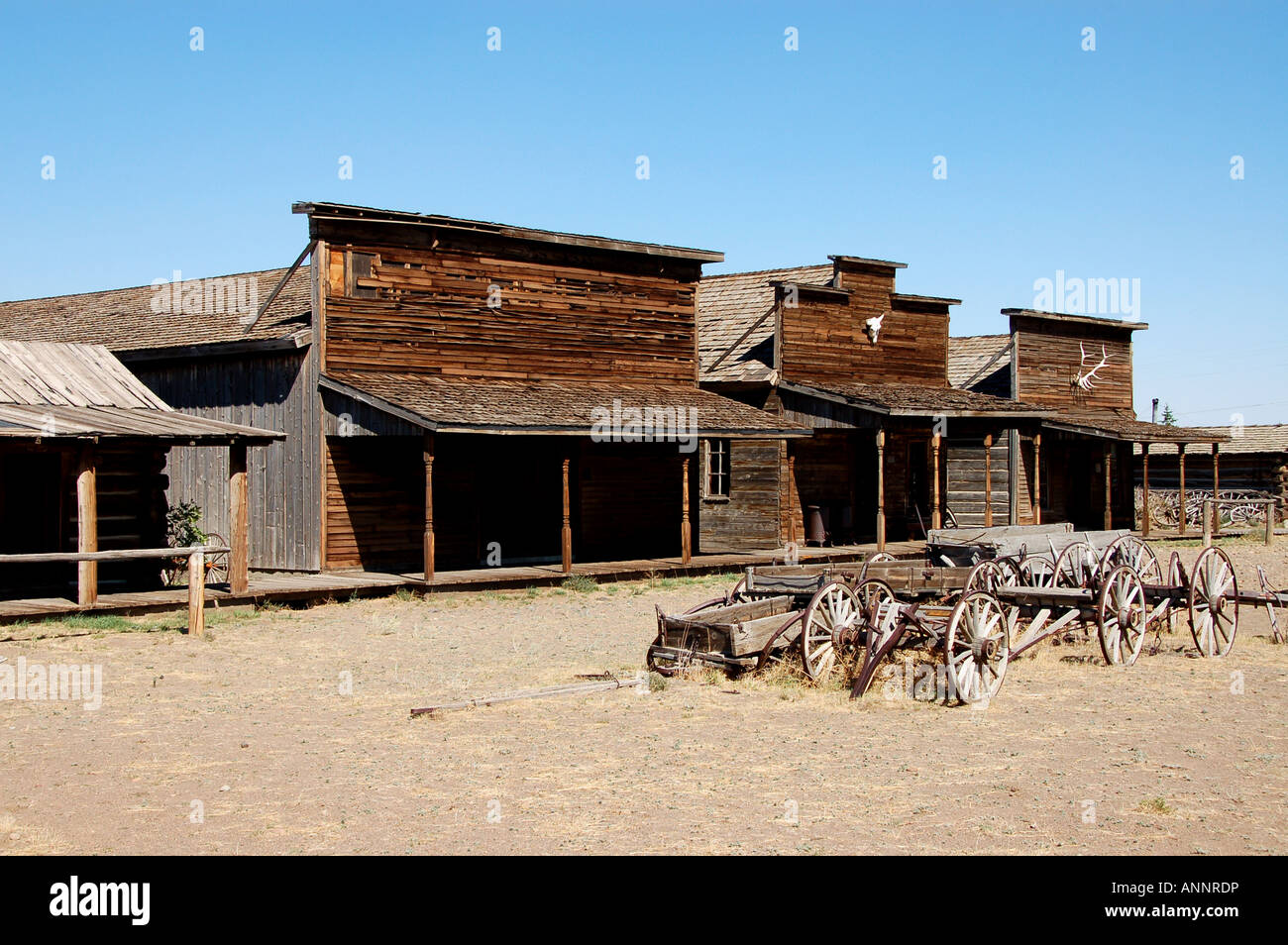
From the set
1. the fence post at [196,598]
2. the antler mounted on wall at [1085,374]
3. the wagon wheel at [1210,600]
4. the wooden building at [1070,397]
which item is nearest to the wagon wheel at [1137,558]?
the wagon wheel at [1210,600]

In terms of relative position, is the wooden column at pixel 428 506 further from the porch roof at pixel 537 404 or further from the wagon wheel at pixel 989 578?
the wagon wheel at pixel 989 578

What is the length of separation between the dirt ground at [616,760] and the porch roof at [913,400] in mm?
10637

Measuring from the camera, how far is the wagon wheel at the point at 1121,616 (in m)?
12.0

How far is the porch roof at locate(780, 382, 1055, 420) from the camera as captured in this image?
2373 cm

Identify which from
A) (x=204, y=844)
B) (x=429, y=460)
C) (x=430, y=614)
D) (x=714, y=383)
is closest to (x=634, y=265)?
(x=714, y=383)

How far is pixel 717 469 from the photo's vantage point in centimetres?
2598

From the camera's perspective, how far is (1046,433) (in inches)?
1213

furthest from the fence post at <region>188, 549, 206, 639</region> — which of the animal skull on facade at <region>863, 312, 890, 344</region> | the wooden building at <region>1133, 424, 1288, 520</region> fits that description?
the wooden building at <region>1133, 424, 1288, 520</region>

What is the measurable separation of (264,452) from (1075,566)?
12661 mm

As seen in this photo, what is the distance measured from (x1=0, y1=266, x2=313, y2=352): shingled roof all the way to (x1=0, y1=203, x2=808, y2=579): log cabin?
0.10 meters

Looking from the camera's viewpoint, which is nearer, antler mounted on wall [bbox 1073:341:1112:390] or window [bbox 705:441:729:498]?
window [bbox 705:441:729:498]

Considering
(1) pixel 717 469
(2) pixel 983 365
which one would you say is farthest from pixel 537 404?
(2) pixel 983 365

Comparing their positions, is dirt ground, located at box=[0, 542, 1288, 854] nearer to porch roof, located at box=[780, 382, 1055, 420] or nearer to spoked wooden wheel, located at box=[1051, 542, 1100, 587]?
spoked wooden wheel, located at box=[1051, 542, 1100, 587]
